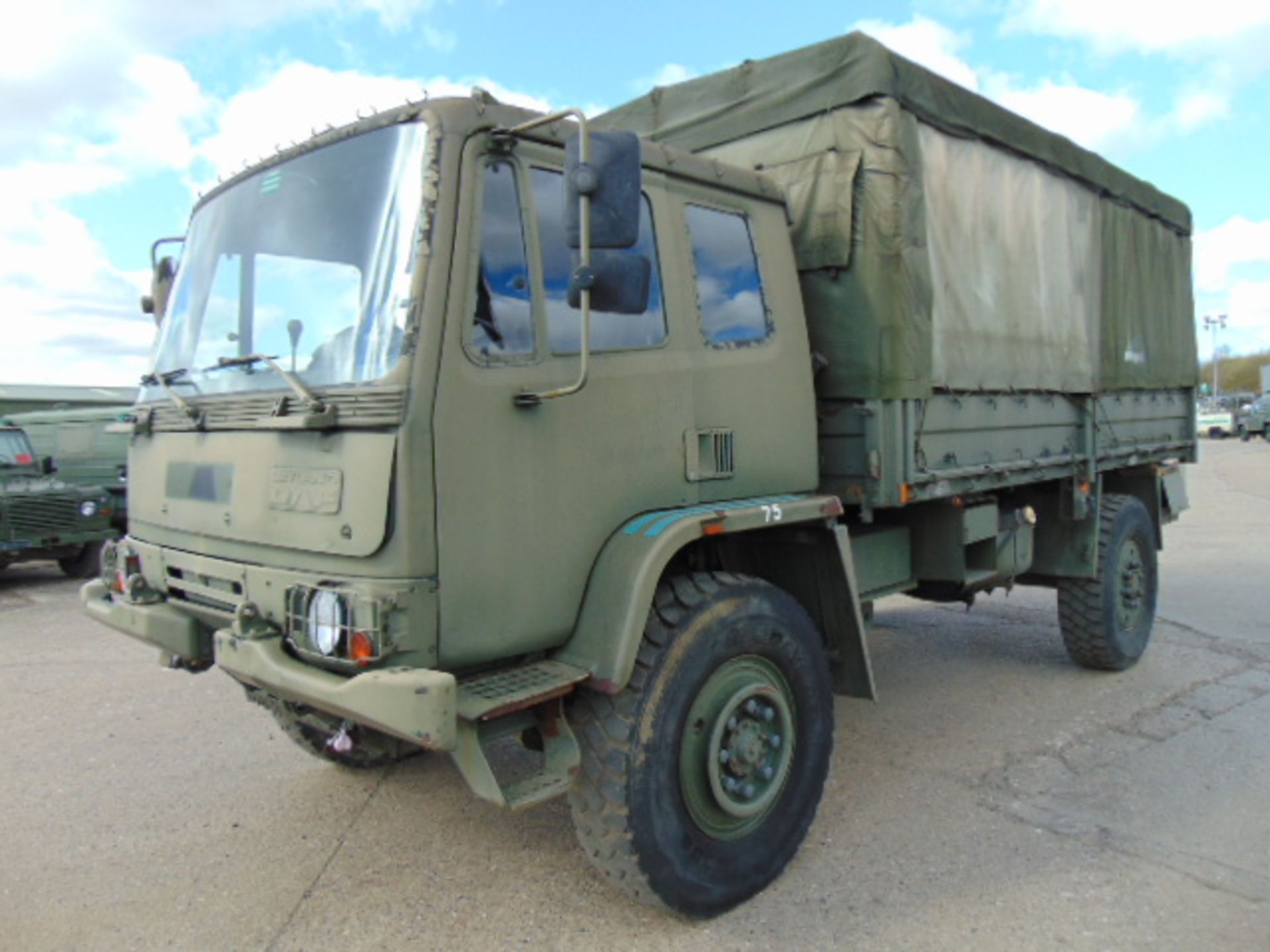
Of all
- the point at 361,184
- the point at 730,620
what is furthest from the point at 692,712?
the point at 361,184

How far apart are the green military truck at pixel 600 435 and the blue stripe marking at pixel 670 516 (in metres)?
0.02

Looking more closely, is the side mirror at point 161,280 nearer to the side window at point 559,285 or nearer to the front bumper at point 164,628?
the front bumper at point 164,628

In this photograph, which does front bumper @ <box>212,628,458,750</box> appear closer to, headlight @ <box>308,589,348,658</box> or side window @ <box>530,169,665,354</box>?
headlight @ <box>308,589,348,658</box>

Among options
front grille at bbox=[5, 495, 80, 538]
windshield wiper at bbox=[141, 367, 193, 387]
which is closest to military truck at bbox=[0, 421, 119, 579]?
front grille at bbox=[5, 495, 80, 538]

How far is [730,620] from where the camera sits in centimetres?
334

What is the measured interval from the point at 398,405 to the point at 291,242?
0.95 metres

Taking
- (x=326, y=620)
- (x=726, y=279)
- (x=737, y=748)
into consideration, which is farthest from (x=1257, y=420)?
(x=326, y=620)

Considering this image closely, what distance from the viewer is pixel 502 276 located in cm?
299

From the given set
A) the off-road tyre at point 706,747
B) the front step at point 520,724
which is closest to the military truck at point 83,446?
the front step at point 520,724

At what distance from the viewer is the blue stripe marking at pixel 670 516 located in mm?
3172

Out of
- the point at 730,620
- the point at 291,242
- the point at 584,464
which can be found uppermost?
the point at 291,242

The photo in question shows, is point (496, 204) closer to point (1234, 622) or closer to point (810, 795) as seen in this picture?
point (810, 795)

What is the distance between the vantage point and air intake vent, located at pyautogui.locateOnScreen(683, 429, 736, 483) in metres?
3.51

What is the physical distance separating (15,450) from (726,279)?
34.1 feet
